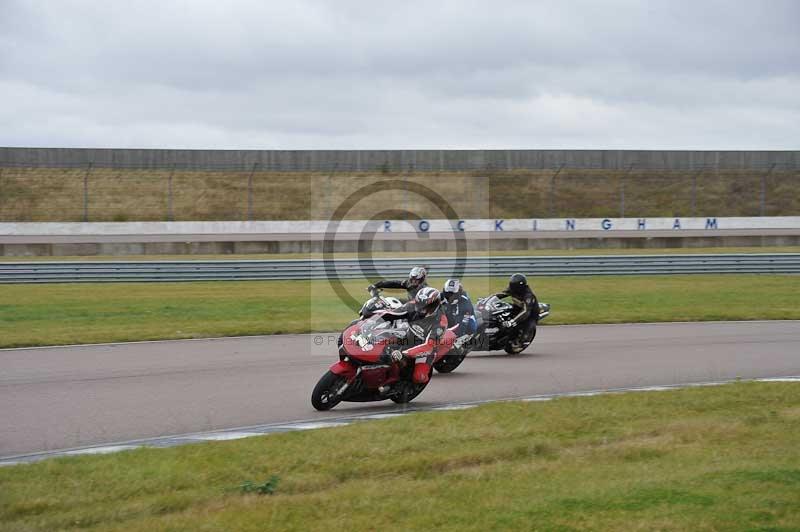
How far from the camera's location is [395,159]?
179 ft

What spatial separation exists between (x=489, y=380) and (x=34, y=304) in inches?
497

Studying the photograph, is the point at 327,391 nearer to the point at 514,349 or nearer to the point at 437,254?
the point at 514,349

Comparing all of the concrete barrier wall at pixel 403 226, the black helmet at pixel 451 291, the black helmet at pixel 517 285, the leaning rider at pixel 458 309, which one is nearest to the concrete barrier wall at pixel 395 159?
the concrete barrier wall at pixel 403 226

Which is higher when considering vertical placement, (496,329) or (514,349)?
(496,329)

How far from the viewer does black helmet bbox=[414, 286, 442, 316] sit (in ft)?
32.6

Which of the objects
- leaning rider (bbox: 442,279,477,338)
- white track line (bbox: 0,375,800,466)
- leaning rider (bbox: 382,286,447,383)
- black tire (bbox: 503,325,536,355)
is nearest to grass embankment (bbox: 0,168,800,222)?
black tire (bbox: 503,325,536,355)

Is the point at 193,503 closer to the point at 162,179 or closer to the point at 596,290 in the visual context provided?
the point at 596,290

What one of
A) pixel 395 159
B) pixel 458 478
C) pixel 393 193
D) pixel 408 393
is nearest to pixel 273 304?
pixel 408 393

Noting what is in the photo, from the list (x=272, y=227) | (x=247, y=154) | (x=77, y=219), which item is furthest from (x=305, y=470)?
(x=247, y=154)

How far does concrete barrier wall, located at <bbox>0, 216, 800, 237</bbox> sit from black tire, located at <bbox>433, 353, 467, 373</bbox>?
30.3m

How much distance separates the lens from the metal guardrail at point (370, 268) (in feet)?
81.0

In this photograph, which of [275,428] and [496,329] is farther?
[496,329]

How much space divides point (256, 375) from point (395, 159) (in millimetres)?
43802

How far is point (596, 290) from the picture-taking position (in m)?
24.0
